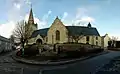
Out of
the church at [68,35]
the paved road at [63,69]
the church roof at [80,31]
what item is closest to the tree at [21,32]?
the church at [68,35]

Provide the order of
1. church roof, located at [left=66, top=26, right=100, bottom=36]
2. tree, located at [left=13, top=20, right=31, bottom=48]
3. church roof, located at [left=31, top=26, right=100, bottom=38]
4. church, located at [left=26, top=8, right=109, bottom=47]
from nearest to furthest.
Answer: tree, located at [left=13, top=20, right=31, bottom=48] < church, located at [left=26, top=8, right=109, bottom=47] < church roof, located at [left=31, top=26, right=100, bottom=38] < church roof, located at [left=66, top=26, right=100, bottom=36]

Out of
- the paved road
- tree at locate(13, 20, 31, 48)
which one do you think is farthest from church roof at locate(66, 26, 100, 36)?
the paved road

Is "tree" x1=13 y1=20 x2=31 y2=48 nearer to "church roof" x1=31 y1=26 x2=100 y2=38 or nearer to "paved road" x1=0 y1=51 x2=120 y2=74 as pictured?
"church roof" x1=31 y1=26 x2=100 y2=38

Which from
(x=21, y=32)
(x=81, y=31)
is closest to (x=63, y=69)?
(x=21, y=32)

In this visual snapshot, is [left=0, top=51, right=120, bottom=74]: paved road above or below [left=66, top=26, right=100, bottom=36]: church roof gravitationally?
below

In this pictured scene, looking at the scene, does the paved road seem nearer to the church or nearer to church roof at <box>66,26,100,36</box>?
the church

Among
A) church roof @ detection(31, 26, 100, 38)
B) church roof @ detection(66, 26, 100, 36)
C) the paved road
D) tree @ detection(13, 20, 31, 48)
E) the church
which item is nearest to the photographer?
the paved road

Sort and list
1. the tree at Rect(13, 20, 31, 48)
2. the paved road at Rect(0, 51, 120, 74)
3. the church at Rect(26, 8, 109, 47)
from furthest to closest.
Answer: the church at Rect(26, 8, 109, 47) → the tree at Rect(13, 20, 31, 48) → the paved road at Rect(0, 51, 120, 74)

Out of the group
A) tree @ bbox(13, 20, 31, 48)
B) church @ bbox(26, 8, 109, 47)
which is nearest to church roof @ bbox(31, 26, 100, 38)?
church @ bbox(26, 8, 109, 47)

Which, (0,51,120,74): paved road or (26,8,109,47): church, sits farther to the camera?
(26,8,109,47): church

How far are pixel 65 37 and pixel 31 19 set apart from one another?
3207 cm

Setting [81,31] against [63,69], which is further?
[81,31]

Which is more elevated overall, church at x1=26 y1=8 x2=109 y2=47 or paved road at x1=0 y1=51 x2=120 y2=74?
church at x1=26 y1=8 x2=109 y2=47

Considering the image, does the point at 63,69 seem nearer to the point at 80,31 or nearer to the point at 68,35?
the point at 68,35
